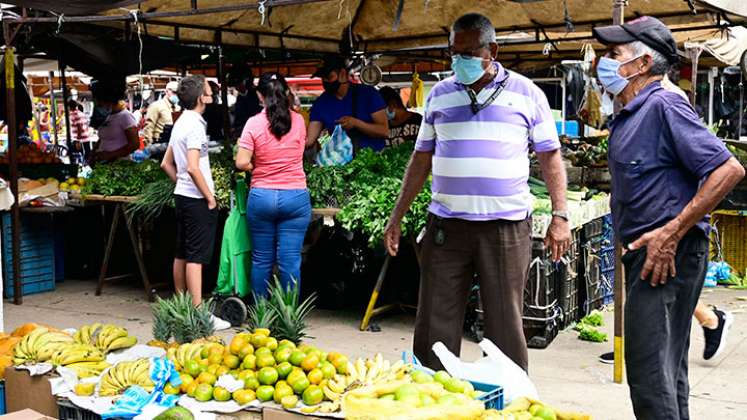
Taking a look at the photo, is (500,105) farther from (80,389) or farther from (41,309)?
(41,309)

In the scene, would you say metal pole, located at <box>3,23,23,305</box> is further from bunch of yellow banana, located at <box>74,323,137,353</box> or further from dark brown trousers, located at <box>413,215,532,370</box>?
dark brown trousers, located at <box>413,215,532,370</box>

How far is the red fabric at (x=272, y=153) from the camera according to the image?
7121 mm

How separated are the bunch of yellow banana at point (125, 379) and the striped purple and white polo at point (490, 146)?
1759mm

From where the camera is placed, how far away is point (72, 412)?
467cm

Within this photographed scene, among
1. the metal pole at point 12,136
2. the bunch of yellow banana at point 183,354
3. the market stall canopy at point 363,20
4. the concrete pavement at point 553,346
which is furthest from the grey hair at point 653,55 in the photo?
the metal pole at point 12,136

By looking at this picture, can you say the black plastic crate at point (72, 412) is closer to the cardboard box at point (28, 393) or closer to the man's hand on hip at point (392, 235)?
the cardboard box at point (28, 393)

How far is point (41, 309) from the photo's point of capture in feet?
28.3

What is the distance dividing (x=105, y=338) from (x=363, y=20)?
6.42 metres

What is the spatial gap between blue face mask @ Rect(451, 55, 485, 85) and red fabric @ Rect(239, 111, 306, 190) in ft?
9.05

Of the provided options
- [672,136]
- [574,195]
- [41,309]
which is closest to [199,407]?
[672,136]

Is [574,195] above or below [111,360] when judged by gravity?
above

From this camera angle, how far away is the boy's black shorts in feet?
24.3

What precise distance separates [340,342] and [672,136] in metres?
4.13

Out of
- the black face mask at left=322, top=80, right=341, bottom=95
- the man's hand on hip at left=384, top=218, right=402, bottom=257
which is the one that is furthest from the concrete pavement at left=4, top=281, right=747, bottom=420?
the black face mask at left=322, top=80, right=341, bottom=95
